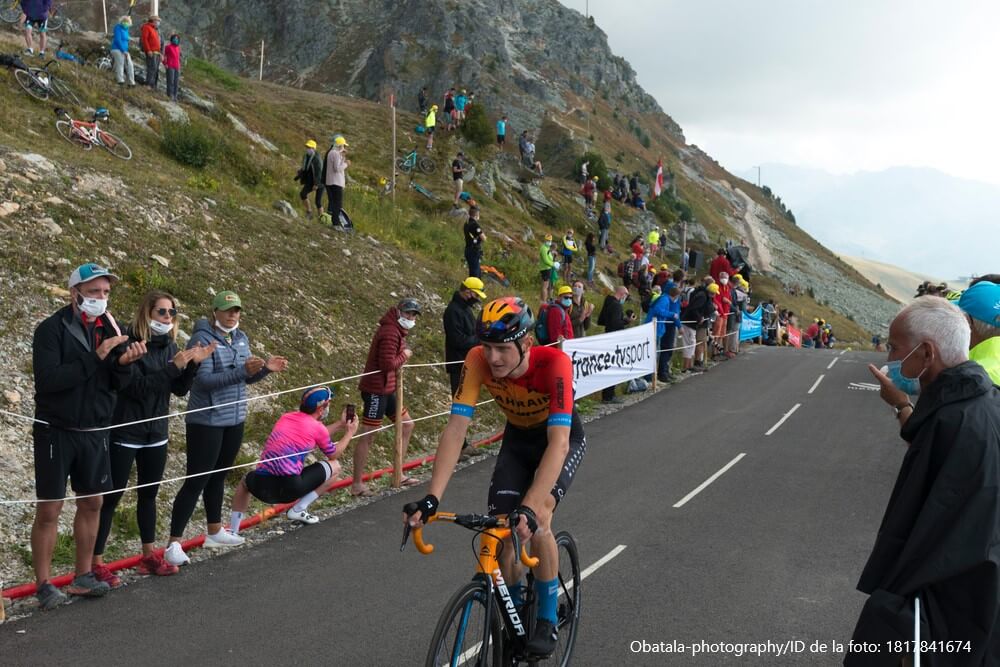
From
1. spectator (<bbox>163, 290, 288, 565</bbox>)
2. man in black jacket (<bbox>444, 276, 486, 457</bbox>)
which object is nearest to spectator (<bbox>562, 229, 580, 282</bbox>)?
man in black jacket (<bbox>444, 276, 486, 457</bbox>)

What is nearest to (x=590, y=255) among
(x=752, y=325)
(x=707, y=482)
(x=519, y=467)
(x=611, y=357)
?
(x=752, y=325)

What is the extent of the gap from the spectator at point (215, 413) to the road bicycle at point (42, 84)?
1315 centimetres

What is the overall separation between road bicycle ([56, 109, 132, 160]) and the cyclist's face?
14.7 metres

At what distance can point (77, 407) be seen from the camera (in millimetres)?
6324

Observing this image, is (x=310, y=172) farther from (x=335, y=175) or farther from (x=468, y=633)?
(x=468, y=633)

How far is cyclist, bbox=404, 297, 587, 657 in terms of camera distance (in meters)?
4.84

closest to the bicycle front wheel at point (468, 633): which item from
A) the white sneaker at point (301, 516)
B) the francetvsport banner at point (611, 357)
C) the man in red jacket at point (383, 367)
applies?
the white sneaker at point (301, 516)

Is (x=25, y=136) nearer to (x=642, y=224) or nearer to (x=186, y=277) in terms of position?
(x=186, y=277)

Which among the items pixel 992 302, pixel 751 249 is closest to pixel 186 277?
pixel 992 302

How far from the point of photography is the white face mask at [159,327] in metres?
6.95

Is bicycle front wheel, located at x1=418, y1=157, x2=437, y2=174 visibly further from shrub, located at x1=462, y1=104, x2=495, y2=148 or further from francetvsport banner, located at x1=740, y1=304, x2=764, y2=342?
francetvsport banner, located at x1=740, y1=304, x2=764, y2=342

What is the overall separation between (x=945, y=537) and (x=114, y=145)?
18128 millimetres

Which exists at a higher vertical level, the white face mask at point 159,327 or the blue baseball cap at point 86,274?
the blue baseball cap at point 86,274

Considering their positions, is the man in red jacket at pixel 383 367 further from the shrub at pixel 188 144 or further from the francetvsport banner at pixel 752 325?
the francetvsport banner at pixel 752 325
